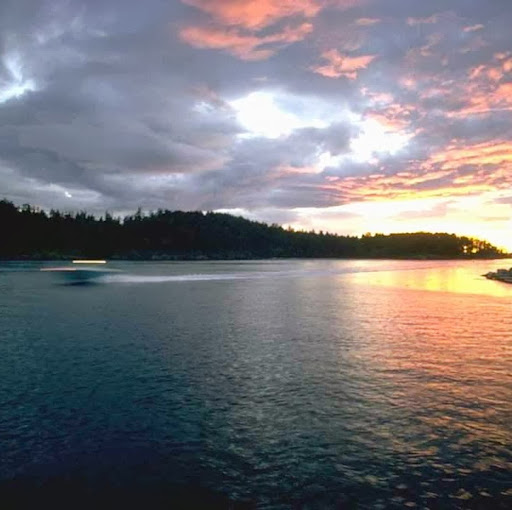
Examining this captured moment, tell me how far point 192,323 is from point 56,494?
29222mm

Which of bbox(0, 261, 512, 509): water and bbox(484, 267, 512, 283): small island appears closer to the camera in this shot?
bbox(0, 261, 512, 509): water

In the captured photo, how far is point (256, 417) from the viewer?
57.6ft

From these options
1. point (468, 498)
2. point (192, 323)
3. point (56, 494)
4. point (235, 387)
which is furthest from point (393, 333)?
point (56, 494)

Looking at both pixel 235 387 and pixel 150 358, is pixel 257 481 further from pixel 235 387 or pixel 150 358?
pixel 150 358

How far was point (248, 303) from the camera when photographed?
57.6 meters

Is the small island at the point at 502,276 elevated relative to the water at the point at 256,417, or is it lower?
elevated

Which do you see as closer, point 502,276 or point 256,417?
point 256,417

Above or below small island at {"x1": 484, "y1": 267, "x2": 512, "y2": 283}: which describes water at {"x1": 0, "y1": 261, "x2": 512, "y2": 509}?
below

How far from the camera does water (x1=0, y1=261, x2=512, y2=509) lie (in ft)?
40.7

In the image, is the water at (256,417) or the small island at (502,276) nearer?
the water at (256,417)

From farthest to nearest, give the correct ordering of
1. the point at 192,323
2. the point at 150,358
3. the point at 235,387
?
the point at 192,323 < the point at 150,358 < the point at 235,387

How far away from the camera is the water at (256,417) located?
489 inches

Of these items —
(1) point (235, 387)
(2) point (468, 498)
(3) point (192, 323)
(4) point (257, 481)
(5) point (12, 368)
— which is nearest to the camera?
(2) point (468, 498)

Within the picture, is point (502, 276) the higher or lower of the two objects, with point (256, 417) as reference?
higher
